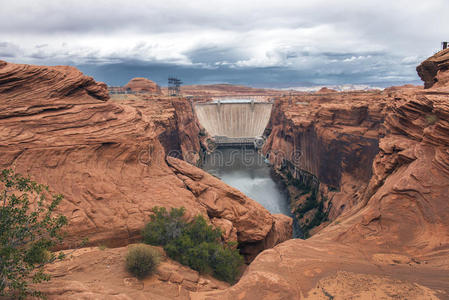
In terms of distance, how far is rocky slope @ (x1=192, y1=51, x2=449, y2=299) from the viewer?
29.1 feet

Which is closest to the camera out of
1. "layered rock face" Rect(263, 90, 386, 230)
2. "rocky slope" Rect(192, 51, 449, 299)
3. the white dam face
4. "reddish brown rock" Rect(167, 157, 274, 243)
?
"rocky slope" Rect(192, 51, 449, 299)

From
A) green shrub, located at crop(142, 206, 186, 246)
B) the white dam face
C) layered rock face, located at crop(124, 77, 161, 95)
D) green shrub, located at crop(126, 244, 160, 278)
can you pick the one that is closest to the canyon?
green shrub, located at crop(126, 244, 160, 278)

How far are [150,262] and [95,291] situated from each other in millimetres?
2406

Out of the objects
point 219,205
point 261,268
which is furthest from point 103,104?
point 261,268

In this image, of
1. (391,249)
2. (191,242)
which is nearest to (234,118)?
(191,242)

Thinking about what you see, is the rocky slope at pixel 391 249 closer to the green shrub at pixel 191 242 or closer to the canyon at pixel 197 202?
the canyon at pixel 197 202

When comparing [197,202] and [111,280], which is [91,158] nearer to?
[197,202]

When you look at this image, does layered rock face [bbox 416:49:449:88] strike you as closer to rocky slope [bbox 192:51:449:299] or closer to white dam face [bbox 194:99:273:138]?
rocky slope [bbox 192:51:449:299]

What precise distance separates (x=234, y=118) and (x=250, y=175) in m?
34.7

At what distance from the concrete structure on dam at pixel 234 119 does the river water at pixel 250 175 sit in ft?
25.2

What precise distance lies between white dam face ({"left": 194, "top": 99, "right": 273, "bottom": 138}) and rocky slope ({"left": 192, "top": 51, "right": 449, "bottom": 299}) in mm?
73569

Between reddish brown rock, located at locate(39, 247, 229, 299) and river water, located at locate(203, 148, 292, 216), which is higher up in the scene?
reddish brown rock, located at locate(39, 247, 229, 299)

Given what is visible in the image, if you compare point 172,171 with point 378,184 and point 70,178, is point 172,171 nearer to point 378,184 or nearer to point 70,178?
point 70,178

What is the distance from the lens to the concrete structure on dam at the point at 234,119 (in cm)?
8862
